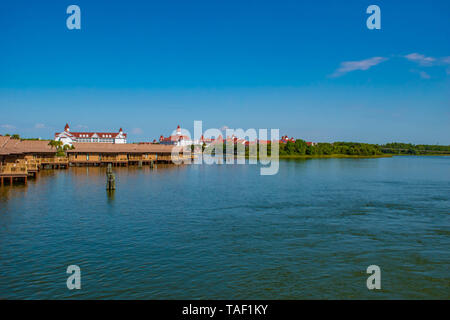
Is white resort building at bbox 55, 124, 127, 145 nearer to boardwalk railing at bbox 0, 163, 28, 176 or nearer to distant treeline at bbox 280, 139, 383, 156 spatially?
distant treeline at bbox 280, 139, 383, 156

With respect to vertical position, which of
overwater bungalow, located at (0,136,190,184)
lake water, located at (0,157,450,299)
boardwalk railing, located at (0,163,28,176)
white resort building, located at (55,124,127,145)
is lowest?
lake water, located at (0,157,450,299)

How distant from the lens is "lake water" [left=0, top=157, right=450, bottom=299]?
1389 centimetres

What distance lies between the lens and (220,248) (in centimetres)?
1888

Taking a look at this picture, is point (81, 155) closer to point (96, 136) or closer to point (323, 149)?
point (96, 136)

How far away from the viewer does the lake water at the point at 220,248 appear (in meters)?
13.9

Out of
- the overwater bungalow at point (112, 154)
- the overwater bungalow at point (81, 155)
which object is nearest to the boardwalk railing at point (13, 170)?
the overwater bungalow at point (81, 155)

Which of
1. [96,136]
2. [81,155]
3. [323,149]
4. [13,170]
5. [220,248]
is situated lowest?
[220,248]

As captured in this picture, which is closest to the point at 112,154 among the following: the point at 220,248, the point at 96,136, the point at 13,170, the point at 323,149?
the point at 13,170

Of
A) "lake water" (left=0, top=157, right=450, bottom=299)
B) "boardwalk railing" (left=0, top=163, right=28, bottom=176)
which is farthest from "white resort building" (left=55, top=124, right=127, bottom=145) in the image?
"lake water" (left=0, top=157, right=450, bottom=299)

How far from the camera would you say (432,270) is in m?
16.1

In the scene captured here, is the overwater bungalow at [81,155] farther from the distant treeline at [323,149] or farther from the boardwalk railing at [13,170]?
the distant treeline at [323,149]

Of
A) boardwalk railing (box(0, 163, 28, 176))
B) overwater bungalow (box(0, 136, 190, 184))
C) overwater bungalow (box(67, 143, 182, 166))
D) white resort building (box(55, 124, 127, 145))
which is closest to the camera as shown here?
boardwalk railing (box(0, 163, 28, 176))
